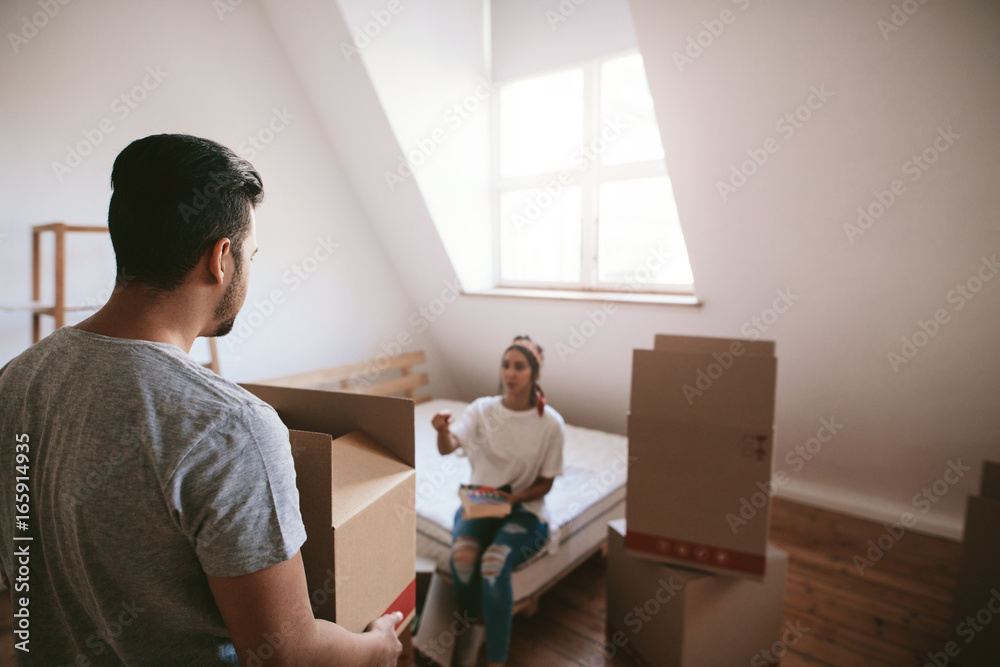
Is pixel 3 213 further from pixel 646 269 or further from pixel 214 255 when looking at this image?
pixel 646 269

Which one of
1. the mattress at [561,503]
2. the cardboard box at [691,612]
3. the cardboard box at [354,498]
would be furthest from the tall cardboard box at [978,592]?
the cardboard box at [354,498]

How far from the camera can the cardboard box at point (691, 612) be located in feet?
4.69

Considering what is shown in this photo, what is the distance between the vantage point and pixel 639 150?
2.62 metres

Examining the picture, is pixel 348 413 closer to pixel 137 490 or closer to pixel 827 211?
pixel 137 490

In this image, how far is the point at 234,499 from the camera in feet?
1.85

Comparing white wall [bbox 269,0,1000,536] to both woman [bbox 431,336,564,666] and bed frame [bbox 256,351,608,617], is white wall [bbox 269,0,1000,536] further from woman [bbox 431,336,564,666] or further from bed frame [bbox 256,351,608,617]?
woman [bbox 431,336,564,666]

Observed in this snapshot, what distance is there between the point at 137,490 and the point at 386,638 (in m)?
0.40

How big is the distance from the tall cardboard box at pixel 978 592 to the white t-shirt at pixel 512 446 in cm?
120

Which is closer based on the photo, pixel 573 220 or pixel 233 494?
pixel 233 494

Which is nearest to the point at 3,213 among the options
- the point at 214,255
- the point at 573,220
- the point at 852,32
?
the point at 214,255

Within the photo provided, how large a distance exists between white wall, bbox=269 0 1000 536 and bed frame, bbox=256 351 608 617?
2.53ft

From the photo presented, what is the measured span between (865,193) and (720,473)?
45.4 inches

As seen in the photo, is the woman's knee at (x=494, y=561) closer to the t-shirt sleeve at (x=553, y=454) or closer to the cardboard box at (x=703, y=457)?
the t-shirt sleeve at (x=553, y=454)

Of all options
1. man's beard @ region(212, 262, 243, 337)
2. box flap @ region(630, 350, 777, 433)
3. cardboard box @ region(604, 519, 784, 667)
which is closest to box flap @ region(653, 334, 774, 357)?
box flap @ region(630, 350, 777, 433)
